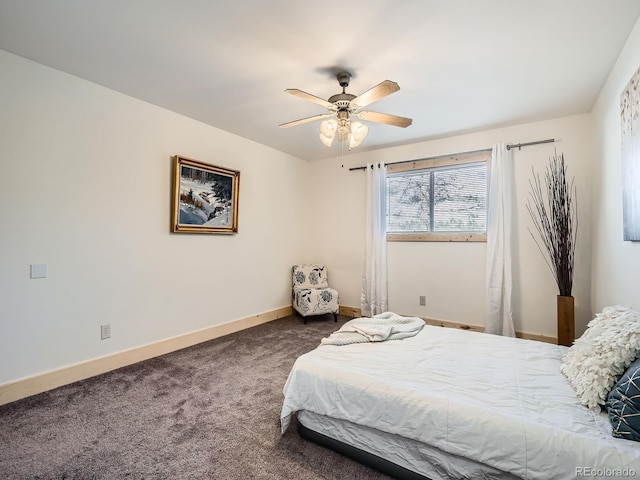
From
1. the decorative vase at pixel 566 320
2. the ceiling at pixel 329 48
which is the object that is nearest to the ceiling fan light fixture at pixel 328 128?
the ceiling at pixel 329 48

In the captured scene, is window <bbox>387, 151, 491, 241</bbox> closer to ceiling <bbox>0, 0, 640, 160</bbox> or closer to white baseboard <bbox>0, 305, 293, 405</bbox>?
ceiling <bbox>0, 0, 640, 160</bbox>

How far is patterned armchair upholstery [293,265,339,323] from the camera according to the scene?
434cm

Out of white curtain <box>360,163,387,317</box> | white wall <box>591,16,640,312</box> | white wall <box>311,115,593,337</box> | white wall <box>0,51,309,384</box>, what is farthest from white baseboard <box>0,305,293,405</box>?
white wall <box>591,16,640,312</box>

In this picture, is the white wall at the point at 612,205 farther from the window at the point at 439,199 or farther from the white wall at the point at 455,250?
the window at the point at 439,199

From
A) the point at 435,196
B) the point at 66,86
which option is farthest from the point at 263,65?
the point at 435,196

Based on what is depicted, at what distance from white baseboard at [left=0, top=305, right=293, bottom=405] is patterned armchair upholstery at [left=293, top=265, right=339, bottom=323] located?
31.9 inches

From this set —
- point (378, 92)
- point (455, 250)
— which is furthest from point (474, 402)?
point (455, 250)

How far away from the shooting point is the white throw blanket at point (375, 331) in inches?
89.4

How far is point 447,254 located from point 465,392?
Result: 277cm

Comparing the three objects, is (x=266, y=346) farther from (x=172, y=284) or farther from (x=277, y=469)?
(x=277, y=469)

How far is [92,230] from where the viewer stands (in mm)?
2695

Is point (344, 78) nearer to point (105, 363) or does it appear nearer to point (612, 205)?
point (612, 205)
